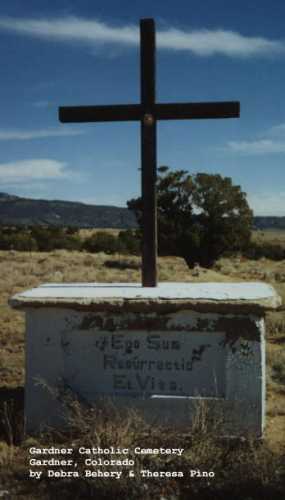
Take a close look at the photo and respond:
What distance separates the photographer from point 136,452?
4637 millimetres

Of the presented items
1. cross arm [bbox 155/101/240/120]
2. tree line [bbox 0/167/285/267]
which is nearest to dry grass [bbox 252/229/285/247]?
tree line [bbox 0/167/285/267]

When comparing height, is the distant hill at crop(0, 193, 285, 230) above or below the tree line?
above

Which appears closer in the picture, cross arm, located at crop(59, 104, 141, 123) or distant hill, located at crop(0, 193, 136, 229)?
cross arm, located at crop(59, 104, 141, 123)

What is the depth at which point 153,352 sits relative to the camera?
5336mm

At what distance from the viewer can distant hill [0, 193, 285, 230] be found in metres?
156

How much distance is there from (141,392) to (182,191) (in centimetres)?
2158

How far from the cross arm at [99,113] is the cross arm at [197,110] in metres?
0.26

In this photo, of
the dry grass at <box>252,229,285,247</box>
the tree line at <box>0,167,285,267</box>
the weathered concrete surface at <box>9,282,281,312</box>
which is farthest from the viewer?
the dry grass at <box>252,229,285,247</box>

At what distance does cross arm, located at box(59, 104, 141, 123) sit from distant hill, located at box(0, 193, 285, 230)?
473 ft

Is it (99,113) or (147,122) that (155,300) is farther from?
(99,113)

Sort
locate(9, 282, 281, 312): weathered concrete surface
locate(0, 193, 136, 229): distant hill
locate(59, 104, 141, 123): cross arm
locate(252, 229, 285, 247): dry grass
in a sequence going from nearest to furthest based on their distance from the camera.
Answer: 1. locate(9, 282, 281, 312): weathered concrete surface
2. locate(59, 104, 141, 123): cross arm
3. locate(252, 229, 285, 247): dry grass
4. locate(0, 193, 136, 229): distant hill

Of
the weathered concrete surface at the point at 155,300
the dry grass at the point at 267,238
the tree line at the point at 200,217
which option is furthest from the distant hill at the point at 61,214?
the weathered concrete surface at the point at 155,300

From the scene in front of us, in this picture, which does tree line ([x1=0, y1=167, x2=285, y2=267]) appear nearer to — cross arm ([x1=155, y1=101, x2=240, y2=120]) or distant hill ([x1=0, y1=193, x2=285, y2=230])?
cross arm ([x1=155, y1=101, x2=240, y2=120])

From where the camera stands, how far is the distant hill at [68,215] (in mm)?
156375
